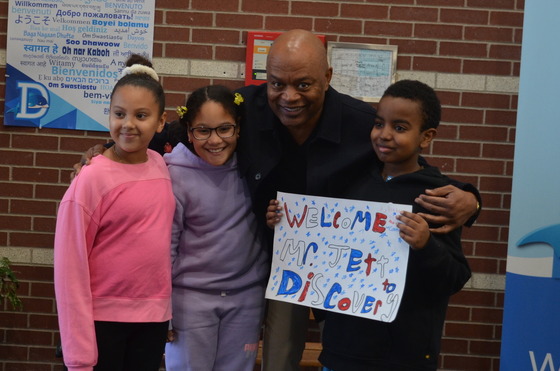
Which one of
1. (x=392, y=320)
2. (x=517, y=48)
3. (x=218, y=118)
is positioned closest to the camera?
(x=392, y=320)

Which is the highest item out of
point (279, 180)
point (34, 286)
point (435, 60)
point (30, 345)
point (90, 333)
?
point (435, 60)

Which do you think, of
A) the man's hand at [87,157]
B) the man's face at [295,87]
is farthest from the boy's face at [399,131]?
the man's hand at [87,157]

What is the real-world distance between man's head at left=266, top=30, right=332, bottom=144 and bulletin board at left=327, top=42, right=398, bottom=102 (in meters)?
1.72

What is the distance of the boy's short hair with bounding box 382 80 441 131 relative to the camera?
2.22 m

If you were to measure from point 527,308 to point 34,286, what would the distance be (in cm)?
300

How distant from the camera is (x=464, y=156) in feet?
14.1

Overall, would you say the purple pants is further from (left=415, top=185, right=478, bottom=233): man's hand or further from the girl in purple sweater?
(left=415, top=185, right=478, bottom=233): man's hand

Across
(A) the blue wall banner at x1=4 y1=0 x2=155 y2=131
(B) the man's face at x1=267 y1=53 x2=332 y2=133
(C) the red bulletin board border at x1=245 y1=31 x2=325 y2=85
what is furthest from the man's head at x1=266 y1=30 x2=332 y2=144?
(A) the blue wall banner at x1=4 y1=0 x2=155 y2=131

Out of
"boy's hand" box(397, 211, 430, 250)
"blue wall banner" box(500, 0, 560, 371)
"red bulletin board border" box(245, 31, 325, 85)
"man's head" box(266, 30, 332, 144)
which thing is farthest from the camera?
"red bulletin board border" box(245, 31, 325, 85)

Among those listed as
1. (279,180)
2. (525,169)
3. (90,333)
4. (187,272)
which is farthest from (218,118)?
(525,169)

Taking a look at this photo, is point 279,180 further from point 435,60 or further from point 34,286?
point 34,286

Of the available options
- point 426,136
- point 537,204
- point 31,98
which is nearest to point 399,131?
point 426,136

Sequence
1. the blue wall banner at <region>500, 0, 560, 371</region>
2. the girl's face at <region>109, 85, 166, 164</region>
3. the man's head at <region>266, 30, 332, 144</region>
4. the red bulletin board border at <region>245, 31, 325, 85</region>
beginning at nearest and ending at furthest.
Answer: the girl's face at <region>109, 85, 166, 164</region>
the man's head at <region>266, 30, 332, 144</region>
the blue wall banner at <region>500, 0, 560, 371</region>
the red bulletin board border at <region>245, 31, 325, 85</region>

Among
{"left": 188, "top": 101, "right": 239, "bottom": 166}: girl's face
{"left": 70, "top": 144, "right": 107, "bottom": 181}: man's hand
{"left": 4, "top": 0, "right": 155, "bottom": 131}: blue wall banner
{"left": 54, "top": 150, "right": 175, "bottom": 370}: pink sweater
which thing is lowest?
{"left": 54, "top": 150, "right": 175, "bottom": 370}: pink sweater
